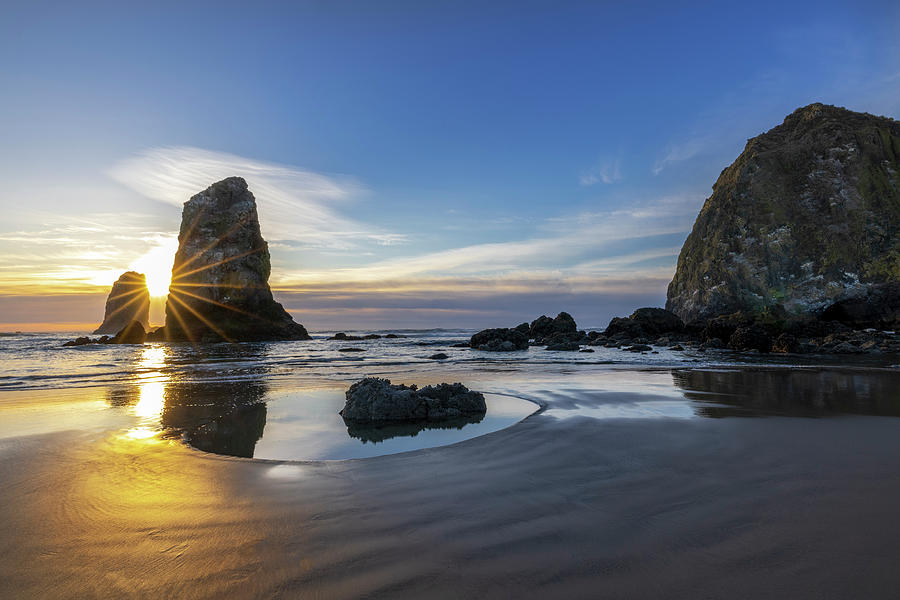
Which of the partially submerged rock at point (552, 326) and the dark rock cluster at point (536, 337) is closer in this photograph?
the dark rock cluster at point (536, 337)

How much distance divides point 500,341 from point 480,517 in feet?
94.7

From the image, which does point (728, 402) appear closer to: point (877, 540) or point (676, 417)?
point (676, 417)

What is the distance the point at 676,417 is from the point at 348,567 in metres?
5.73

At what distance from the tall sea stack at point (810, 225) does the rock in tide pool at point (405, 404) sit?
145 feet

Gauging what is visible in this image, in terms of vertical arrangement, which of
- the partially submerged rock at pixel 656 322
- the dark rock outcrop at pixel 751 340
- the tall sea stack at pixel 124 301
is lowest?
the dark rock outcrop at pixel 751 340

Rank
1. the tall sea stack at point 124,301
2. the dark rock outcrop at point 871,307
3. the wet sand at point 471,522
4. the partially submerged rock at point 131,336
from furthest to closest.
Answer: the tall sea stack at point 124,301 < the partially submerged rock at point 131,336 < the dark rock outcrop at point 871,307 < the wet sand at point 471,522

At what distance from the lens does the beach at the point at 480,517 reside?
217 cm

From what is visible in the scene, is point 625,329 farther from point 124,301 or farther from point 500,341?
point 124,301

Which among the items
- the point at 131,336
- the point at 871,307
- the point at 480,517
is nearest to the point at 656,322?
the point at 871,307

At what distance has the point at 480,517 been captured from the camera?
295cm

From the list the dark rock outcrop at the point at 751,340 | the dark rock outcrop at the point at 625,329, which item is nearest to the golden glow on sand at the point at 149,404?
the dark rock outcrop at the point at 751,340

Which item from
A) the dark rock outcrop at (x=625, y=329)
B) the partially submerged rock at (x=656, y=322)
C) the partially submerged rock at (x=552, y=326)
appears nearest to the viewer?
the dark rock outcrop at (x=625, y=329)

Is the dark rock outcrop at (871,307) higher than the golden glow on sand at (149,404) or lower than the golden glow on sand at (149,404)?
higher

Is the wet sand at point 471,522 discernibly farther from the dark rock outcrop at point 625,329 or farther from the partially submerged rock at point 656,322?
the partially submerged rock at point 656,322
